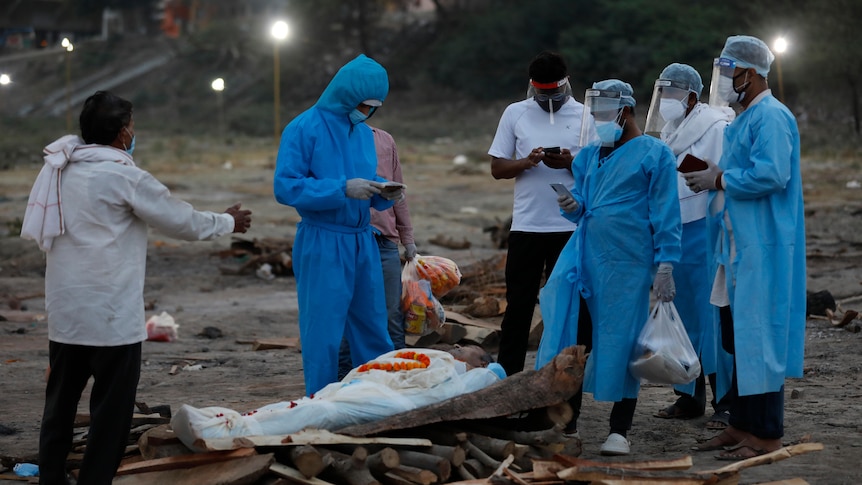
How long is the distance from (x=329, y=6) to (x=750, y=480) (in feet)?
158

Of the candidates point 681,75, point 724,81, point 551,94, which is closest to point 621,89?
point 724,81

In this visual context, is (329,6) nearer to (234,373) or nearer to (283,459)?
(234,373)

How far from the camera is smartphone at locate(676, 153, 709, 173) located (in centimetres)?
588

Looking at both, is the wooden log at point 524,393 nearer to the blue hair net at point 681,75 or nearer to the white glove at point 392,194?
the white glove at point 392,194

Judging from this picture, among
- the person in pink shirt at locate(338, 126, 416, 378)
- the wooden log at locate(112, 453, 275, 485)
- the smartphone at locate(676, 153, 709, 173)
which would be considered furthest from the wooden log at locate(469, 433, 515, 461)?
the smartphone at locate(676, 153, 709, 173)

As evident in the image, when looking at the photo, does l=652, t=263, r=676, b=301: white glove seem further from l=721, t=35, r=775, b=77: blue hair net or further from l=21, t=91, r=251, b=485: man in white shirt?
l=21, t=91, r=251, b=485: man in white shirt

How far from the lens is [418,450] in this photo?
5082 mm

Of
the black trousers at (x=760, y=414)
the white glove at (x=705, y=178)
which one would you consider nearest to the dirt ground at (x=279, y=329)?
the black trousers at (x=760, y=414)

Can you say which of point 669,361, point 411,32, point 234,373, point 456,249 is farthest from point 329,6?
point 669,361

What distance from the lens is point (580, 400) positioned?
6.00m

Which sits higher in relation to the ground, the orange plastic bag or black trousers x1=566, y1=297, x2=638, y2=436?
the orange plastic bag

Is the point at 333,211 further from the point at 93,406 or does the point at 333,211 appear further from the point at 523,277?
the point at 93,406

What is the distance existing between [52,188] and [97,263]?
37 cm

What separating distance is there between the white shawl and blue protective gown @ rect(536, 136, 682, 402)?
2.37m
